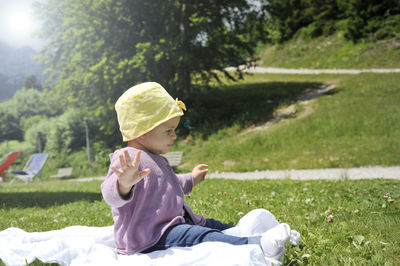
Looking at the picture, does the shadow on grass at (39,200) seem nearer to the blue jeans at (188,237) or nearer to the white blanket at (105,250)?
the white blanket at (105,250)

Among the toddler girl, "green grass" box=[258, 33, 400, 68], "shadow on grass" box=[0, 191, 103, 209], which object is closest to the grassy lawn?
"shadow on grass" box=[0, 191, 103, 209]

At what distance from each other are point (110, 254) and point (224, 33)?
1933 cm

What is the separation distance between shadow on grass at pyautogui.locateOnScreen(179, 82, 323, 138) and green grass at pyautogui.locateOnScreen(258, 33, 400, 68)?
7.94 metres

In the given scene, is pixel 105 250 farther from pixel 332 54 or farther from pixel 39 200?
pixel 332 54

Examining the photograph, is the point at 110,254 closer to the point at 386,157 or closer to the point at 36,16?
the point at 386,157

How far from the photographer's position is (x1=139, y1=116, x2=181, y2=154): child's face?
3146mm

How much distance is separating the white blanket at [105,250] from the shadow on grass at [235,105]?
16.2 metres

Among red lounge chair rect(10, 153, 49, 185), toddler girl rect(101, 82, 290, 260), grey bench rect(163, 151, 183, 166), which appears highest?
toddler girl rect(101, 82, 290, 260)

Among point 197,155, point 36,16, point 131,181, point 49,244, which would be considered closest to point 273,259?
point 131,181

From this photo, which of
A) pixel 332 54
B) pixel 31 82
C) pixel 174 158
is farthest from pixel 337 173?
pixel 31 82

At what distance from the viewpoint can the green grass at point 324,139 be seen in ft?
44.1

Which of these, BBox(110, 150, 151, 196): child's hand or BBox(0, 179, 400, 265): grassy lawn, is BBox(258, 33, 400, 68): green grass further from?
BBox(110, 150, 151, 196): child's hand

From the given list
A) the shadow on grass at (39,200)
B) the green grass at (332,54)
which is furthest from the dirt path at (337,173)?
the green grass at (332,54)

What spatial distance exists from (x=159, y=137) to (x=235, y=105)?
2032 cm
